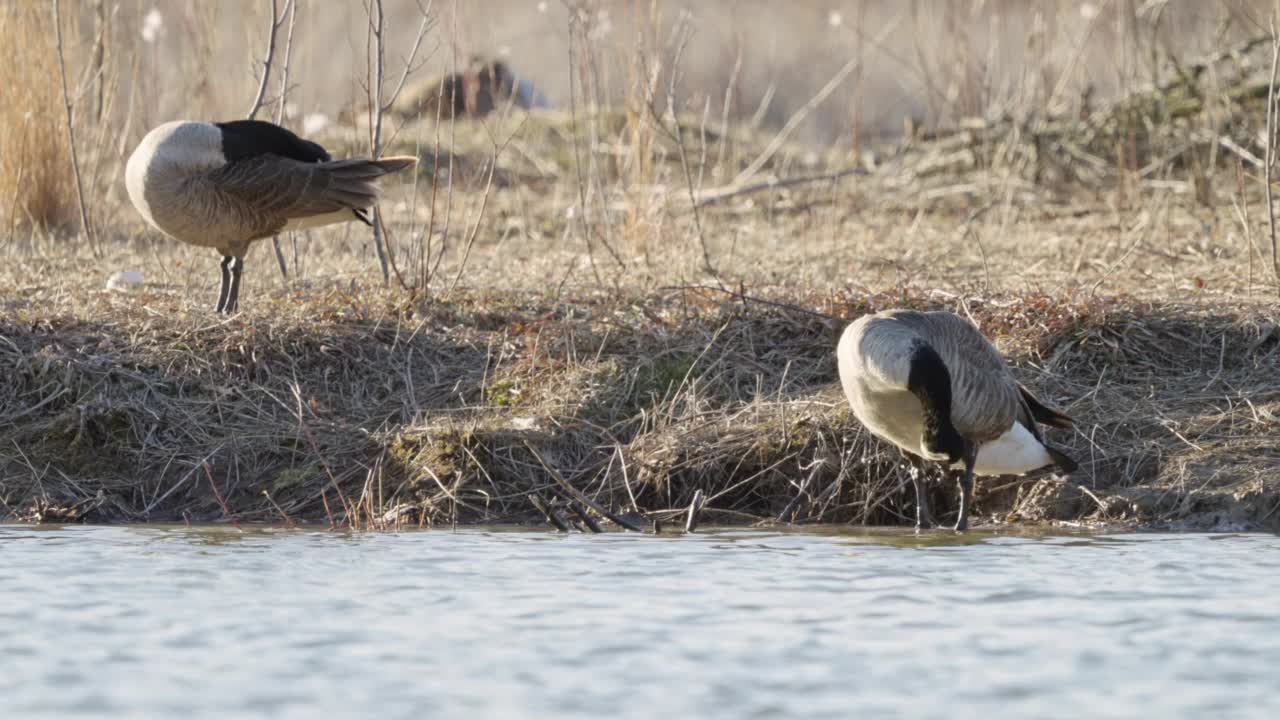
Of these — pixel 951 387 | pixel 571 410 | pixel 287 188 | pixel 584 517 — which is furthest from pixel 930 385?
pixel 287 188

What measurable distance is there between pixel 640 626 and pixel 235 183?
4.00 metres

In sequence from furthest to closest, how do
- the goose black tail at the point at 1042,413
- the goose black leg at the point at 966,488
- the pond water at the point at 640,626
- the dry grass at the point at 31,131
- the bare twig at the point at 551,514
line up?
the dry grass at the point at 31,131
the goose black tail at the point at 1042,413
the goose black leg at the point at 966,488
the bare twig at the point at 551,514
the pond water at the point at 640,626

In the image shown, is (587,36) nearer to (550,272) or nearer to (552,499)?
(550,272)

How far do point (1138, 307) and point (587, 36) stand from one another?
291 centimetres

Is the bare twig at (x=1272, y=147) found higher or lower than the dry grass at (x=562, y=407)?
higher

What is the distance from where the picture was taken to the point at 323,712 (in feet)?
11.4

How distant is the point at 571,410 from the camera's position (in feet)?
21.8

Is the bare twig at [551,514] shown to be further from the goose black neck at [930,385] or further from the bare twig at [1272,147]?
the bare twig at [1272,147]

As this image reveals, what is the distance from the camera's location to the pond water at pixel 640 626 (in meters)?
3.56

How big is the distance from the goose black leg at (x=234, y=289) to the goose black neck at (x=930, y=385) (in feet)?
11.0

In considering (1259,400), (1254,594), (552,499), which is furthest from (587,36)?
(1254,594)

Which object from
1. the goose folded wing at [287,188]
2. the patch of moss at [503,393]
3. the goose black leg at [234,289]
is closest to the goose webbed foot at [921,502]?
the patch of moss at [503,393]

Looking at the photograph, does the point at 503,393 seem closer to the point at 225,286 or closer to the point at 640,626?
the point at 225,286

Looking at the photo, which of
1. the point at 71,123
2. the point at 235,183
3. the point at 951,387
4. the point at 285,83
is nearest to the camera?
the point at 951,387
